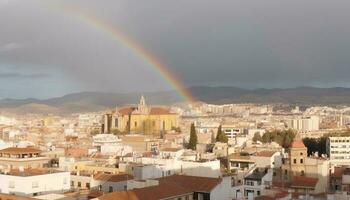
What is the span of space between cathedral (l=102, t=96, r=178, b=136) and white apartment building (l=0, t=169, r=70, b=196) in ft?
263

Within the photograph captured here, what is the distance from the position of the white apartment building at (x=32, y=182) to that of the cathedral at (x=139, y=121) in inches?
3150

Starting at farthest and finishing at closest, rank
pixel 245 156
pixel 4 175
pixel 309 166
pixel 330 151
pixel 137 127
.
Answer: pixel 137 127 → pixel 330 151 → pixel 245 156 → pixel 309 166 → pixel 4 175

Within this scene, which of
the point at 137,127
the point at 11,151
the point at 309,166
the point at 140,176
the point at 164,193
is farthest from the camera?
the point at 137,127

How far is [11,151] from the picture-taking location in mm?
44625

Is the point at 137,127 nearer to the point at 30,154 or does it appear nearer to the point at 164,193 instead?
the point at 30,154

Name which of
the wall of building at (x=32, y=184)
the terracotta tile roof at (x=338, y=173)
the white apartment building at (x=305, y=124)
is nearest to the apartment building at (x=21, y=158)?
the wall of building at (x=32, y=184)

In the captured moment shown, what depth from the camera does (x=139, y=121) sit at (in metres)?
117

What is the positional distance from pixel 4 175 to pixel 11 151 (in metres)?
13.6

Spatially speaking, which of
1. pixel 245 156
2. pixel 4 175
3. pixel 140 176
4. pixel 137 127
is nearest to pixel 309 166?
pixel 245 156

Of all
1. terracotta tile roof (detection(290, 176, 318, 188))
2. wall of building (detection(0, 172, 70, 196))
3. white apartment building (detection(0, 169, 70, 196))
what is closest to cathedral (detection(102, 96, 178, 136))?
terracotta tile roof (detection(290, 176, 318, 188))

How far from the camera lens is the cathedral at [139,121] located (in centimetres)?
11556

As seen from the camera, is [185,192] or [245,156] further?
[245,156]

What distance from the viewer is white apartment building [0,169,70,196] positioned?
3053 cm

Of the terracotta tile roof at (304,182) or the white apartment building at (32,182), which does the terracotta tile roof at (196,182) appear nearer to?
the white apartment building at (32,182)
